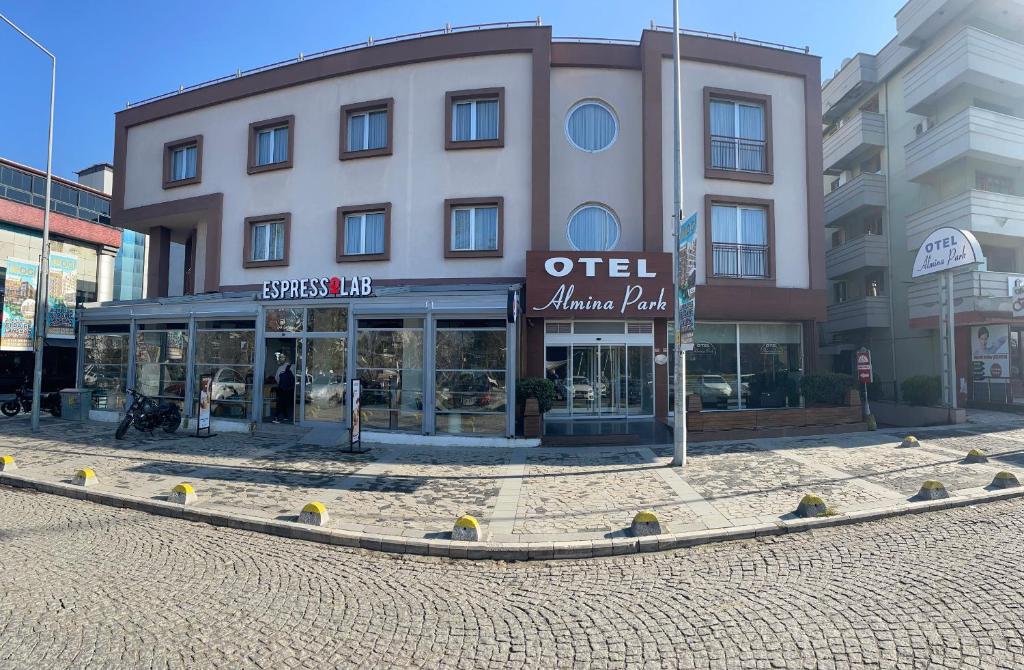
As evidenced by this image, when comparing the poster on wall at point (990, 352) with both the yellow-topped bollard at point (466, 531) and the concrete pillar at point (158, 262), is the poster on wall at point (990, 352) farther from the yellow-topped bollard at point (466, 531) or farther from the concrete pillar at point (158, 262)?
the concrete pillar at point (158, 262)

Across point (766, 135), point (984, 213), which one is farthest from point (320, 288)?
point (984, 213)

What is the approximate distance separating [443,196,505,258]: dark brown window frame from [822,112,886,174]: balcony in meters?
17.1

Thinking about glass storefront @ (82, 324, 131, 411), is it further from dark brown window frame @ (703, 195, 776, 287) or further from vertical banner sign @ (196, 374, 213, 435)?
dark brown window frame @ (703, 195, 776, 287)

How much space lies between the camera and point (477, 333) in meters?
12.7

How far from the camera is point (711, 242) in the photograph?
15117 millimetres

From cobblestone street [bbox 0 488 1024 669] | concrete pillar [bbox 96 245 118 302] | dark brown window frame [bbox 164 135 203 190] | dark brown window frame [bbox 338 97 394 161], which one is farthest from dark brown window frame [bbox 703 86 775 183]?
concrete pillar [bbox 96 245 118 302]

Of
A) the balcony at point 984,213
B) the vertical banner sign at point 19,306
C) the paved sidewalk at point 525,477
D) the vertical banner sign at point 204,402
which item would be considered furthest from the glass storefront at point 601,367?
the vertical banner sign at point 19,306

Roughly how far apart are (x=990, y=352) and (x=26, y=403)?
32.8 m

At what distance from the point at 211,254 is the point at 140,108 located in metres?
6.68

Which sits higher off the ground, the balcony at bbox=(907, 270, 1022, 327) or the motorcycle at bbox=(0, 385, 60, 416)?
the balcony at bbox=(907, 270, 1022, 327)

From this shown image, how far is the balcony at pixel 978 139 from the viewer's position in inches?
726

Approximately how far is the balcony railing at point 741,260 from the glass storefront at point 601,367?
2.96m

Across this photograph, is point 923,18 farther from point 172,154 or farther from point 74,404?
point 74,404

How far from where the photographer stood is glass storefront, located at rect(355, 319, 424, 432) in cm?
1295
